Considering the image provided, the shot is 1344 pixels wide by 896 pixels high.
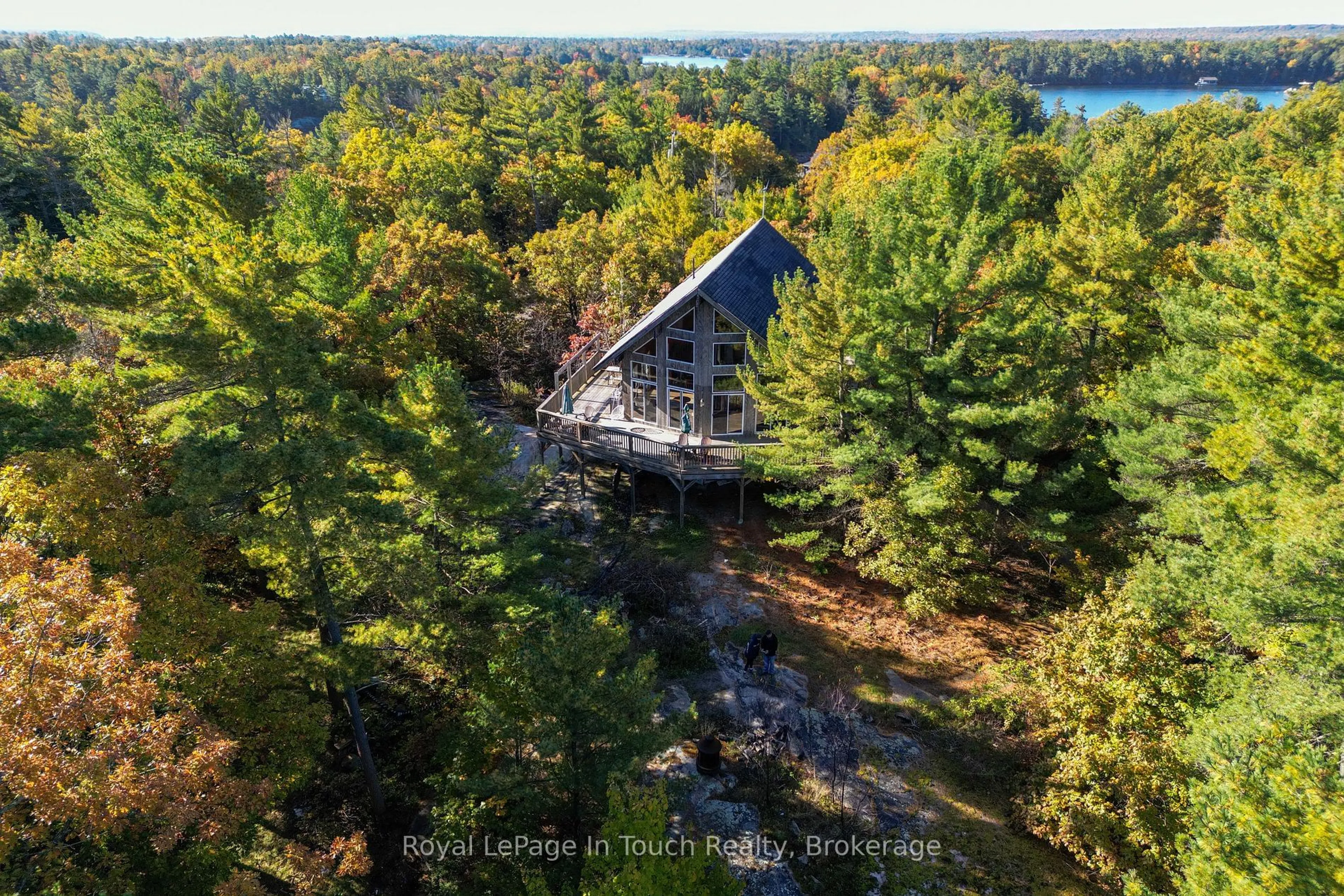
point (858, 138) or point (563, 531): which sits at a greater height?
point (858, 138)

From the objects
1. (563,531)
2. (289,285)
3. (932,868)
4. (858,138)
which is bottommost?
(932,868)

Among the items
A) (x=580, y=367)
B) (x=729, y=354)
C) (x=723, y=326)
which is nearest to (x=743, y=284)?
(x=723, y=326)

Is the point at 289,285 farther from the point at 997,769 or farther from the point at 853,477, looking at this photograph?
the point at 997,769

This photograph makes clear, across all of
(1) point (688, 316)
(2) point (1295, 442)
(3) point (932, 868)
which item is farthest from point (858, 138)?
(3) point (932, 868)

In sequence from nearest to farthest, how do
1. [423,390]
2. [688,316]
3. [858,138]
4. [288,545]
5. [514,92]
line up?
[288,545] → [423,390] → [688,316] → [514,92] → [858,138]

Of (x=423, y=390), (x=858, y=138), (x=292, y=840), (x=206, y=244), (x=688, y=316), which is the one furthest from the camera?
(x=858, y=138)

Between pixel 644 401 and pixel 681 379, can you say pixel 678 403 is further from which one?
pixel 644 401

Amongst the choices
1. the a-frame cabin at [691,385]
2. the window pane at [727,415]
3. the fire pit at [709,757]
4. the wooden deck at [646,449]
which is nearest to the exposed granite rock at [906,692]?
the fire pit at [709,757]
